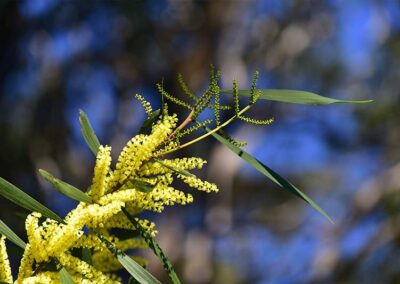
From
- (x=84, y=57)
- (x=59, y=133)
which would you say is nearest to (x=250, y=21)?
(x=84, y=57)

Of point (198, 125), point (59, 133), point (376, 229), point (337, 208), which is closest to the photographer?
point (198, 125)

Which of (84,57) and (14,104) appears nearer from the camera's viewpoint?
(14,104)

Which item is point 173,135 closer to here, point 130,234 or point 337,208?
point 130,234

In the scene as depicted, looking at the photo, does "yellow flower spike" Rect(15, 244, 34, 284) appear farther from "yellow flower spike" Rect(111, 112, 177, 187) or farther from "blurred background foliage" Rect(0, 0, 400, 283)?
"blurred background foliage" Rect(0, 0, 400, 283)

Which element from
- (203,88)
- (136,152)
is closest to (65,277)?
(136,152)

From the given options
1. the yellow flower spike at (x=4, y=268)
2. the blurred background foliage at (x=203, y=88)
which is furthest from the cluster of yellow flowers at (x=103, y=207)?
the blurred background foliage at (x=203, y=88)

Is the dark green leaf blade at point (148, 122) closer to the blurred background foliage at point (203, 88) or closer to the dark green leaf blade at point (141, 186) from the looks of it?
the dark green leaf blade at point (141, 186)

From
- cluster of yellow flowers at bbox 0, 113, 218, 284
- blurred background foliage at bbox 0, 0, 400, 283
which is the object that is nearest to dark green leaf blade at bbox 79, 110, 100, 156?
cluster of yellow flowers at bbox 0, 113, 218, 284

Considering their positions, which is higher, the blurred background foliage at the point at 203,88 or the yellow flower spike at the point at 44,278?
the blurred background foliage at the point at 203,88
